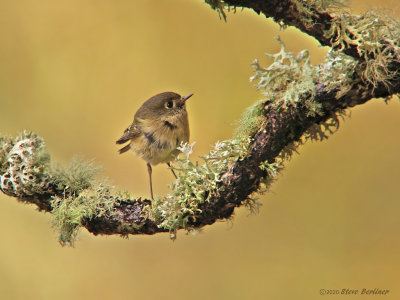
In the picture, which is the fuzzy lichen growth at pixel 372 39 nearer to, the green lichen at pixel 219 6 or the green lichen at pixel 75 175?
the green lichen at pixel 219 6

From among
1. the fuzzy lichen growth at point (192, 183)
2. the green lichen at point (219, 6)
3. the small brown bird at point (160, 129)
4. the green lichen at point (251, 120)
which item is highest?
the small brown bird at point (160, 129)

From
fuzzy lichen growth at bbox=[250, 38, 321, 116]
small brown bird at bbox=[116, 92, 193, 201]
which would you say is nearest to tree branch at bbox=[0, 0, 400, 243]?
fuzzy lichen growth at bbox=[250, 38, 321, 116]

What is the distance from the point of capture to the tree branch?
81cm

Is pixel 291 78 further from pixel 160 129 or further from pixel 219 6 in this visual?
pixel 160 129

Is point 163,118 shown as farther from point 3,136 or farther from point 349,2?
point 349,2

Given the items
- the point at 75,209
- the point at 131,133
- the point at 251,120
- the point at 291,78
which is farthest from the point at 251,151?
the point at 131,133

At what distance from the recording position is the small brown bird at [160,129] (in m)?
1.52

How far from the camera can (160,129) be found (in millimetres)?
1526

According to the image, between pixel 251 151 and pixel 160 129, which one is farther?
pixel 160 129

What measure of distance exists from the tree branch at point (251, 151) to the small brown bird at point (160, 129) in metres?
0.34

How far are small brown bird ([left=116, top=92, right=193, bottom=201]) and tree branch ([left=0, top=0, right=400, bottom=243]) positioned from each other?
0.34 meters

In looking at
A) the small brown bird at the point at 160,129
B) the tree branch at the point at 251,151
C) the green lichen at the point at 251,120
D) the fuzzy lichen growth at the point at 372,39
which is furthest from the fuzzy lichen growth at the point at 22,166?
the fuzzy lichen growth at the point at 372,39

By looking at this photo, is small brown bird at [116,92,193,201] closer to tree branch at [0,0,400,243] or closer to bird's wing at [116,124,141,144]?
bird's wing at [116,124,141,144]

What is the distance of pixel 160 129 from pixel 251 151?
64 centimetres
